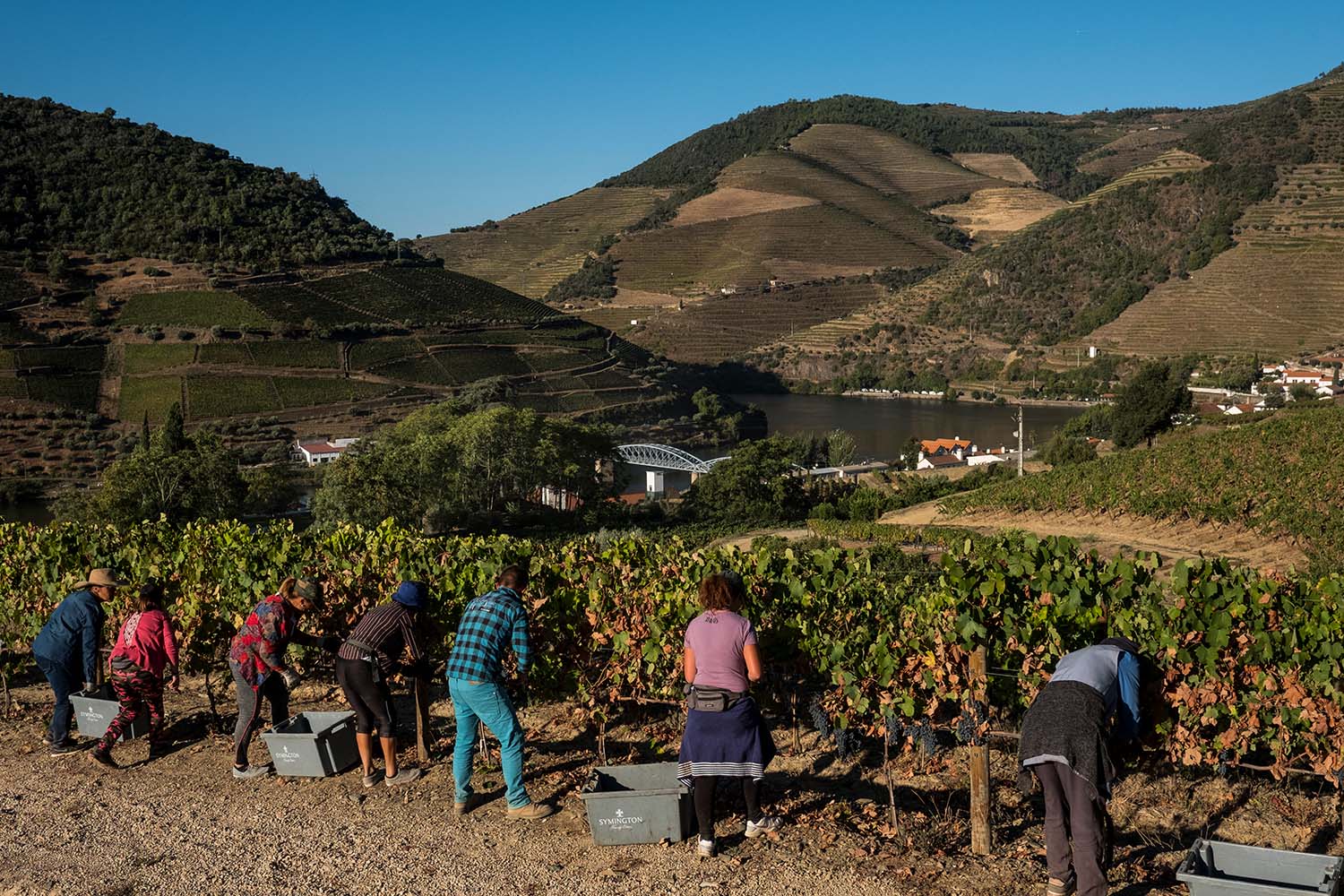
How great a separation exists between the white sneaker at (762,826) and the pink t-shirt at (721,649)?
840mm

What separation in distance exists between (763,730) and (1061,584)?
2.33m

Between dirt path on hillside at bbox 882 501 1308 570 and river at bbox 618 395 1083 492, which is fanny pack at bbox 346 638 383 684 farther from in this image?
river at bbox 618 395 1083 492

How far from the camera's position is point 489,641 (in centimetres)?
659

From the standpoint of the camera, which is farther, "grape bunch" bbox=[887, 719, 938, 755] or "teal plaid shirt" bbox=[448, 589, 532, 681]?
"grape bunch" bbox=[887, 719, 938, 755]

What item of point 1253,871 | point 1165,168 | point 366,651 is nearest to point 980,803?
point 1253,871

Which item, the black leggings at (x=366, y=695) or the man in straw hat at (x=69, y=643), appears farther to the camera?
the man in straw hat at (x=69, y=643)

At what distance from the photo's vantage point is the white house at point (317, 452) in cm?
7306

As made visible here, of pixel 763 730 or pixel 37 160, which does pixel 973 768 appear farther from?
pixel 37 160

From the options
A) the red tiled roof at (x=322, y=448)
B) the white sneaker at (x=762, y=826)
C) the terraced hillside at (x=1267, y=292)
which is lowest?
the white sneaker at (x=762, y=826)

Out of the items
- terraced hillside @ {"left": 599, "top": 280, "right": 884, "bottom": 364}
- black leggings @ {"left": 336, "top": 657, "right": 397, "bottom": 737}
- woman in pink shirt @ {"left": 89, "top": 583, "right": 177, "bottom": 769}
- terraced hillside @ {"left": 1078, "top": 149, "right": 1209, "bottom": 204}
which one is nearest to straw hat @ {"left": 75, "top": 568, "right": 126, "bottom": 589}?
woman in pink shirt @ {"left": 89, "top": 583, "right": 177, "bottom": 769}

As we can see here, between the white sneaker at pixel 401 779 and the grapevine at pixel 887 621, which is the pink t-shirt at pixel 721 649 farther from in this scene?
the white sneaker at pixel 401 779

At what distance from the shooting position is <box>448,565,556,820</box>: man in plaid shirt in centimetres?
659

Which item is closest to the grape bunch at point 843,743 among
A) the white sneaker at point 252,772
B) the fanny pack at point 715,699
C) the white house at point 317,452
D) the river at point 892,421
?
the fanny pack at point 715,699

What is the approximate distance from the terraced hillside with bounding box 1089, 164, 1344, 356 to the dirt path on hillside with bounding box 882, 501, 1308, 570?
94958mm
